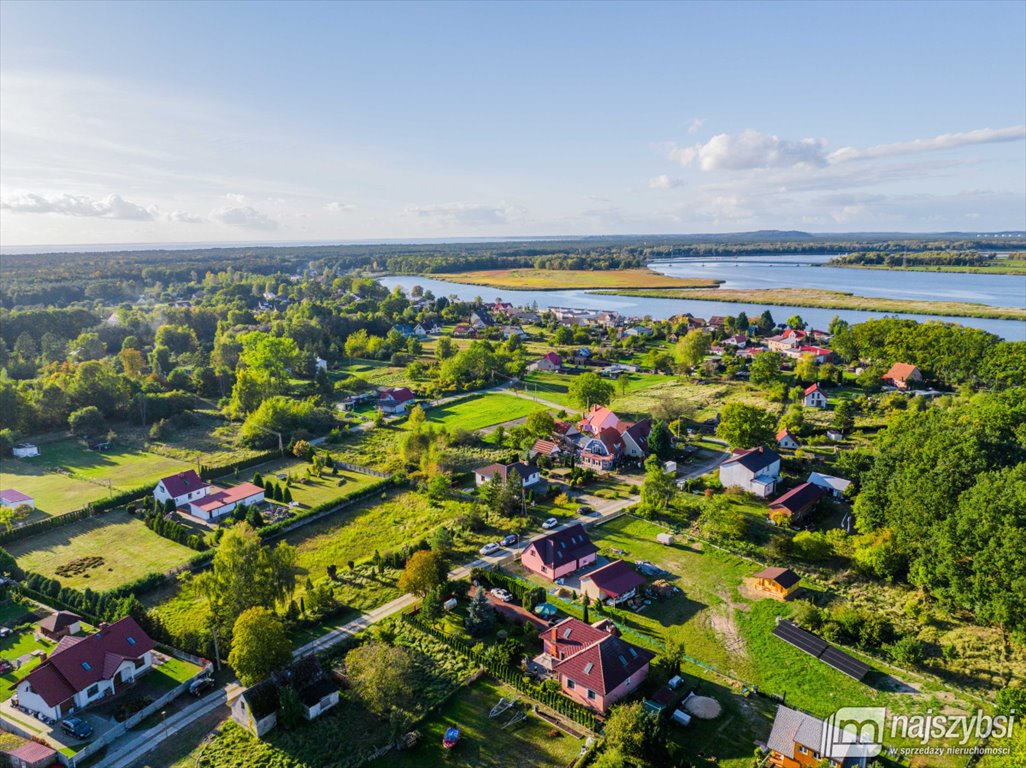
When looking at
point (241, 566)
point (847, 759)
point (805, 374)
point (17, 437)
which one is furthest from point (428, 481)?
point (805, 374)

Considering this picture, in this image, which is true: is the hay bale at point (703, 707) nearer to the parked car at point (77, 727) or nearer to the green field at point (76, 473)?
the parked car at point (77, 727)

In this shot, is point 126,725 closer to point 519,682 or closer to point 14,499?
point 519,682

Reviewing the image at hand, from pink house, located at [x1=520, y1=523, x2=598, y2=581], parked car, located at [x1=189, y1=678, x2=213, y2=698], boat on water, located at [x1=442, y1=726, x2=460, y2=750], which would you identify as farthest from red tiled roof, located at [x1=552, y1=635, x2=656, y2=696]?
parked car, located at [x1=189, y1=678, x2=213, y2=698]

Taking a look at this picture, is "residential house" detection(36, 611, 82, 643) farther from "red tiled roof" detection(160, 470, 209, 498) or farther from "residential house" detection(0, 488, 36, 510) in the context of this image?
"residential house" detection(0, 488, 36, 510)

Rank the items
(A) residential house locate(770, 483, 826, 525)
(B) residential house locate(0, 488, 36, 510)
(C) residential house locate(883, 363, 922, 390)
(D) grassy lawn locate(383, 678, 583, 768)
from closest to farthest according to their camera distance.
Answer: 1. (D) grassy lawn locate(383, 678, 583, 768)
2. (A) residential house locate(770, 483, 826, 525)
3. (B) residential house locate(0, 488, 36, 510)
4. (C) residential house locate(883, 363, 922, 390)

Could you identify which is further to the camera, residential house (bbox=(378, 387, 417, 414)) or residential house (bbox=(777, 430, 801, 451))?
residential house (bbox=(378, 387, 417, 414))

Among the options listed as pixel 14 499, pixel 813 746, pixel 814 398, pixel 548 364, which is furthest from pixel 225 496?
pixel 814 398
